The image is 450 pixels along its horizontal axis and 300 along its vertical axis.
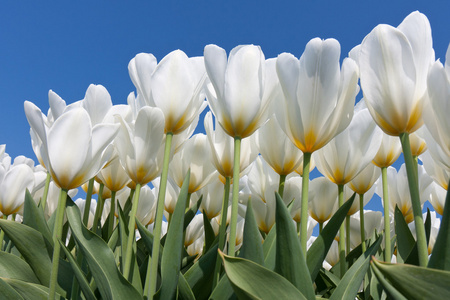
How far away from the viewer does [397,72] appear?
96 centimetres

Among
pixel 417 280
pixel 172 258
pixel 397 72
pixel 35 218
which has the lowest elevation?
pixel 417 280

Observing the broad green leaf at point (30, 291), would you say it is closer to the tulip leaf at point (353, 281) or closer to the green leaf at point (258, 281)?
the green leaf at point (258, 281)

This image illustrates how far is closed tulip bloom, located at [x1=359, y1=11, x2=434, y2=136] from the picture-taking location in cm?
96

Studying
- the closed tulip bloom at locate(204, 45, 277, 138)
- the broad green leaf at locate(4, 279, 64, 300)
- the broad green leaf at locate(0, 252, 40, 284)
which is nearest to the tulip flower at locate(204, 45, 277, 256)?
the closed tulip bloom at locate(204, 45, 277, 138)

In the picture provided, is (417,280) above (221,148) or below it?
below

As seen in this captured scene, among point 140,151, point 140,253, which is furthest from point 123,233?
point 140,253

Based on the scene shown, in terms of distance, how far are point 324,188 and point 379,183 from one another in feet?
1.52

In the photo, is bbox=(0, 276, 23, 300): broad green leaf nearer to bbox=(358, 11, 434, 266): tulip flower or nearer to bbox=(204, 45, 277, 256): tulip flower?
bbox=(204, 45, 277, 256): tulip flower

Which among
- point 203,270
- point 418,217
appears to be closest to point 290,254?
point 418,217

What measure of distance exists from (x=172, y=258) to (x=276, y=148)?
1.68ft

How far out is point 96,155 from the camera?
1201 millimetres

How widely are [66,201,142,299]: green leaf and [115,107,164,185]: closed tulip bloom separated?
8.1 inches

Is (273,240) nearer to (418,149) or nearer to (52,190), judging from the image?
(418,149)

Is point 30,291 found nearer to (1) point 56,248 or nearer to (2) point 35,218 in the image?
(1) point 56,248
